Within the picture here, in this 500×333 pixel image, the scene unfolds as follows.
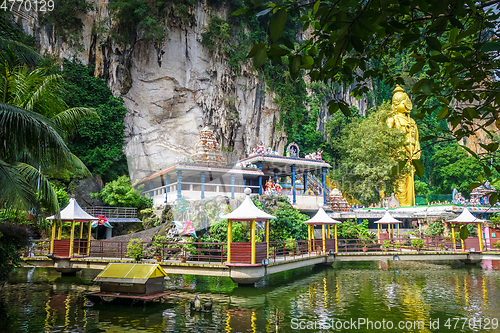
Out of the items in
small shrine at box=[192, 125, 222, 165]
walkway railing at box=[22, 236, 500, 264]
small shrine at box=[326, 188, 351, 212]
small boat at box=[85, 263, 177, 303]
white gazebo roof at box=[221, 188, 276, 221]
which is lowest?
small boat at box=[85, 263, 177, 303]

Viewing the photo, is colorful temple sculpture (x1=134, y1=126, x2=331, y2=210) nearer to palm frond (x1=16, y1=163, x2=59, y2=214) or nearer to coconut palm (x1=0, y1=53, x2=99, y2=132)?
coconut palm (x1=0, y1=53, x2=99, y2=132)

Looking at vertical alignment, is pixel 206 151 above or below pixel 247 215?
above

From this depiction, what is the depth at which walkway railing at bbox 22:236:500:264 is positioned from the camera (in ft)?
45.6

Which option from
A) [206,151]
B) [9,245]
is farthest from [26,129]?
[206,151]

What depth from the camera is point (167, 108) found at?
31484mm

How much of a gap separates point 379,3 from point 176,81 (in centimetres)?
3036

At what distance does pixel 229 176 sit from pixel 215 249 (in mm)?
9188

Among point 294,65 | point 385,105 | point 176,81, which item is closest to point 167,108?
point 176,81

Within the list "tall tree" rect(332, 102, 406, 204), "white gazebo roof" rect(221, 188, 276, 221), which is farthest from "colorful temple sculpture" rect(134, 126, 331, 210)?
"white gazebo roof" rect(221, 188, 276, 221)

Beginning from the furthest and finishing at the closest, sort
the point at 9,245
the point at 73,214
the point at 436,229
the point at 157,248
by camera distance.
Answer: the point at 436,229 → the point at 73,214 → the point at 157,248 → the point at 9,245

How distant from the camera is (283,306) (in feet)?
33.3

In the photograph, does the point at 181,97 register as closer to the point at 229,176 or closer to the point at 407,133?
the point at 229,176

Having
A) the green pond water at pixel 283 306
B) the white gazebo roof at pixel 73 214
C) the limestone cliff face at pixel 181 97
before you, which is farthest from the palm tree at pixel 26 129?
the limestone cliff face at pixel 181 97

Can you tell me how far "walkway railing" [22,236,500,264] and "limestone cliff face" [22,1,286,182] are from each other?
13514 mm
